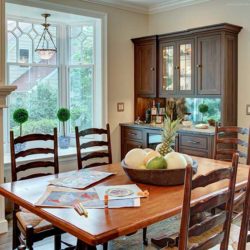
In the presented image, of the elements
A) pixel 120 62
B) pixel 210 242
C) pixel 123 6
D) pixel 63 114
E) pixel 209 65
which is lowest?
pixel 210 242

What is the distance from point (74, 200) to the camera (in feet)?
6.61

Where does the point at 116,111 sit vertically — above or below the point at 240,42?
below

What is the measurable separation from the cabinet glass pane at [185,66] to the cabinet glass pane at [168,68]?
0.17 m

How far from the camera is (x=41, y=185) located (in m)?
2.35

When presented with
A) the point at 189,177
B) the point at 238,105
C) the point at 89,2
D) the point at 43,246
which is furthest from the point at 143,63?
the point at 189,177

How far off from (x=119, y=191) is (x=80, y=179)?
0.41 meters

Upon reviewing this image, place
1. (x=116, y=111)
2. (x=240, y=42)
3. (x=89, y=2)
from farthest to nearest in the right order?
(x=116, y=111) → (x=89, y=2) → (x=240, y=42)

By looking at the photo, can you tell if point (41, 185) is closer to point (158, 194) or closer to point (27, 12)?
point (158, 194)

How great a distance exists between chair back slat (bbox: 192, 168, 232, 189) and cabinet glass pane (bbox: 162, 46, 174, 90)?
3369mm

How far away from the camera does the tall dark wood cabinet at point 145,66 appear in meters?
5.16

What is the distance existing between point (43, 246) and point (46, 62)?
2651 mm

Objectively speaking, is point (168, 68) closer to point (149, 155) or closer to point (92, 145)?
point (92, 145)

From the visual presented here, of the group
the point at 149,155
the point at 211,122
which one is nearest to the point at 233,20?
the point at 211,122

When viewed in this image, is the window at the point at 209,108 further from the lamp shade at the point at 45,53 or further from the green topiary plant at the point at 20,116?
the green topiary plant at the point at 20,116
